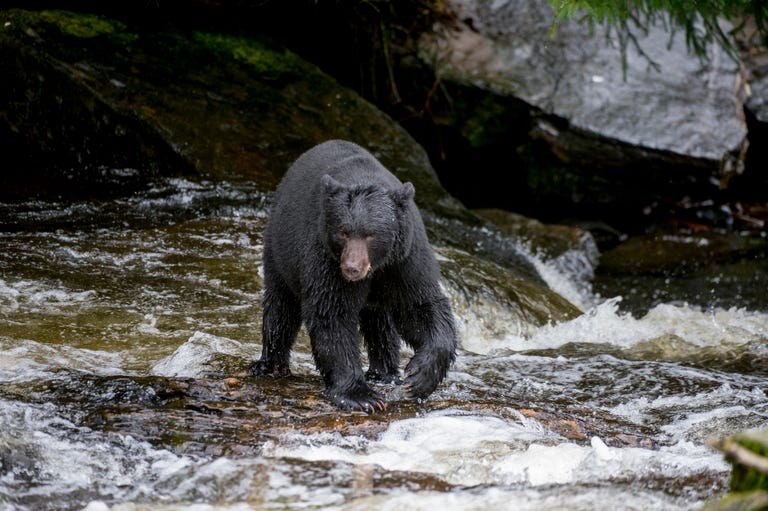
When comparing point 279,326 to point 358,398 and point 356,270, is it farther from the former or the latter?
point 356,270

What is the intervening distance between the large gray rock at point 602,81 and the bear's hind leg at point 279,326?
25.6 feet

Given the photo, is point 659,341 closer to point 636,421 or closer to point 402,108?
point 636,421

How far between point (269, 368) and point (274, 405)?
4.42 ft

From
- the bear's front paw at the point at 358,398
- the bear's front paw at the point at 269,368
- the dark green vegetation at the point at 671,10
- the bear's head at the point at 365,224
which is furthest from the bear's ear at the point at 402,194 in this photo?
the dark green vegetation at the point at 671,10

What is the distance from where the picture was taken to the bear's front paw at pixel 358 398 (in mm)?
5523

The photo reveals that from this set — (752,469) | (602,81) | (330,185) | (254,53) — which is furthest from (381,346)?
(602,81)

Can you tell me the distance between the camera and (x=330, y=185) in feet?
17.9

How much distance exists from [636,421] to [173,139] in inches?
269

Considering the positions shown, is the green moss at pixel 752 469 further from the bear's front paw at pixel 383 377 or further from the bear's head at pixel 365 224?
the bear's front paw at pixel 383 377

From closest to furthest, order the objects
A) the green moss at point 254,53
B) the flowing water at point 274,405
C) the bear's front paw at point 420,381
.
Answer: the flowing water at point 274,405, the bear's front paw at point 420,381, the green moss at point 254,53

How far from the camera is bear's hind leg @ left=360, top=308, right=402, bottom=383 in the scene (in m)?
6.60

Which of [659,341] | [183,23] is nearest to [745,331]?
[659,341]

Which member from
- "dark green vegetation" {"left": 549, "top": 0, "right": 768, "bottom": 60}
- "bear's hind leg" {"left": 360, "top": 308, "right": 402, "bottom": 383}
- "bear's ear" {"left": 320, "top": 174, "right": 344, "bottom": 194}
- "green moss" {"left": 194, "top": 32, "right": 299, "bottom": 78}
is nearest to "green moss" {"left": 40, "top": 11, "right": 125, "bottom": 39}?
"green moss" {"left": 194, "top": 32, "right": 299, "bottom": 78}

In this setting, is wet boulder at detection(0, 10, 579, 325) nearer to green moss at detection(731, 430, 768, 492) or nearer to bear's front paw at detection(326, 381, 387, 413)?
bear's front paw at detection(326, 381, 387, 413)
